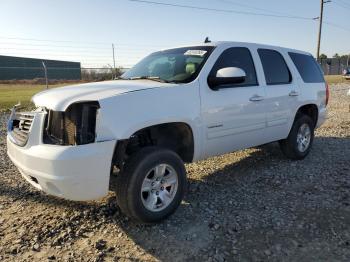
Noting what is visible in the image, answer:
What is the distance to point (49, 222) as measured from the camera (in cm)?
401

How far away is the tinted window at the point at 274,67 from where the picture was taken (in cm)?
550

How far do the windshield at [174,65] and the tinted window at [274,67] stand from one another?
1.14 meters

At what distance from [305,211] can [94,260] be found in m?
2.41

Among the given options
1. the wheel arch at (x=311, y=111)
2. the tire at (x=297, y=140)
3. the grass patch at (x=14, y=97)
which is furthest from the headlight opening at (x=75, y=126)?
the grass patch at (x=14, y=97)

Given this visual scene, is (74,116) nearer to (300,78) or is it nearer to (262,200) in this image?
(262,200)

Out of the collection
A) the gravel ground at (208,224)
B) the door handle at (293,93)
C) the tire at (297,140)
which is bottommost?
the gravel ground at (208,224)

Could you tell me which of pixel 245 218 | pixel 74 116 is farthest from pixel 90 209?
pixel 245 218

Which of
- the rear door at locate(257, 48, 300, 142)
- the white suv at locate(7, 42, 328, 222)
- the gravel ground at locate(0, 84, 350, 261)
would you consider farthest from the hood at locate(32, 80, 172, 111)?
the rear door at locate(257, 48, 300, 142)

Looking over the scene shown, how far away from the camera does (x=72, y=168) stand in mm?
3258

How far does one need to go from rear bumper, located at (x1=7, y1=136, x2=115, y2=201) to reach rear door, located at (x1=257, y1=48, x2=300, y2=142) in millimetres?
2826

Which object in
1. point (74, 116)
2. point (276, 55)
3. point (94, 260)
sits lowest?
point (94, 260)

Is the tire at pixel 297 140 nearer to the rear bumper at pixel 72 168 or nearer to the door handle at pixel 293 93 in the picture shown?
the door handle at pixel 293 93

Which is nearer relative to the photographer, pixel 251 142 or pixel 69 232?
pixel 69 232

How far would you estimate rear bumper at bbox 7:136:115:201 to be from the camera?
326 cm
